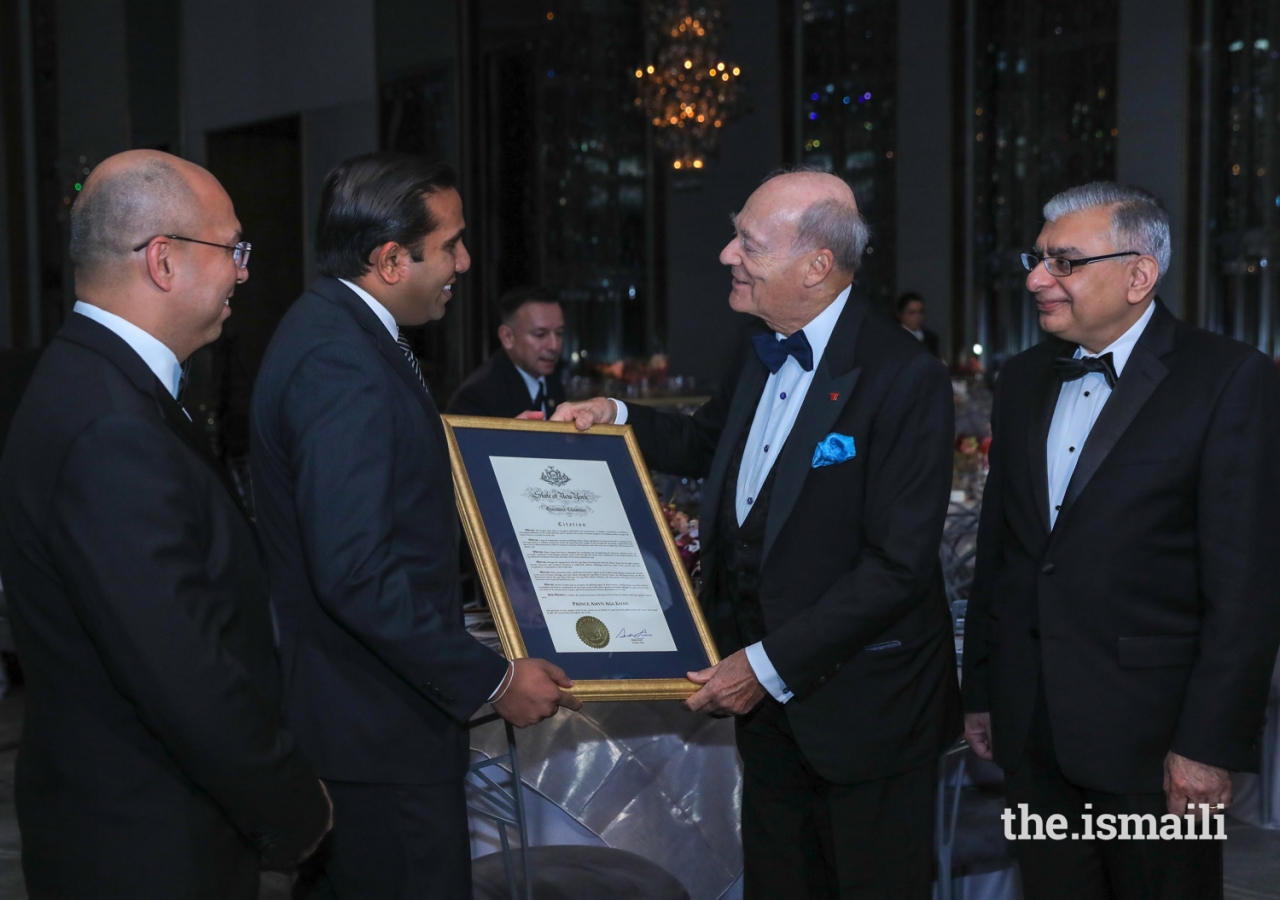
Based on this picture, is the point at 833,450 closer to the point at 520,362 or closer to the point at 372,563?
the point at 372,563

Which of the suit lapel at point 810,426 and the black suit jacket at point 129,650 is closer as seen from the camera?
the black suit jacket at point 129,650

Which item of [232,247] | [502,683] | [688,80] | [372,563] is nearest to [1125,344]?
[502,683]

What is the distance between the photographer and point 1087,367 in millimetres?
2211

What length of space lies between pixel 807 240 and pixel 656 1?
7.06 meters

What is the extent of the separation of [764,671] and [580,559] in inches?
15.8

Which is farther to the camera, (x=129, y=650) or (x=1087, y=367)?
(x=1087, y=367)

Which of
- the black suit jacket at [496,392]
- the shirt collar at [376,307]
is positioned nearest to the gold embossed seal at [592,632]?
the shirt collar at [376,307]

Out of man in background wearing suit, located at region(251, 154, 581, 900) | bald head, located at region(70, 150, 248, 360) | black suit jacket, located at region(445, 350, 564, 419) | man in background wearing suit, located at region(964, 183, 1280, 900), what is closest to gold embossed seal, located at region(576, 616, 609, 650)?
man in background wearing suit, located at region(251, 154, 581, 900)

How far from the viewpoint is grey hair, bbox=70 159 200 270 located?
158 cm

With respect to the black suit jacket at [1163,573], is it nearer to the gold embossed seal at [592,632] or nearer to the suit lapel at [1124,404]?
the suit lapel at [1124,404]

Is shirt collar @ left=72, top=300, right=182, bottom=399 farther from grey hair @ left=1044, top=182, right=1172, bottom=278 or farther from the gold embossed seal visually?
grey hair @ left=1044, top=182, right=1172, bottom=278

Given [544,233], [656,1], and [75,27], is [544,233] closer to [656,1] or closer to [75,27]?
[656,1]

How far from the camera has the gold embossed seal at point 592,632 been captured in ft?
7.11

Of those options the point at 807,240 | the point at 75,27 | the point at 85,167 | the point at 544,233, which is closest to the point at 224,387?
the point at 85,167
